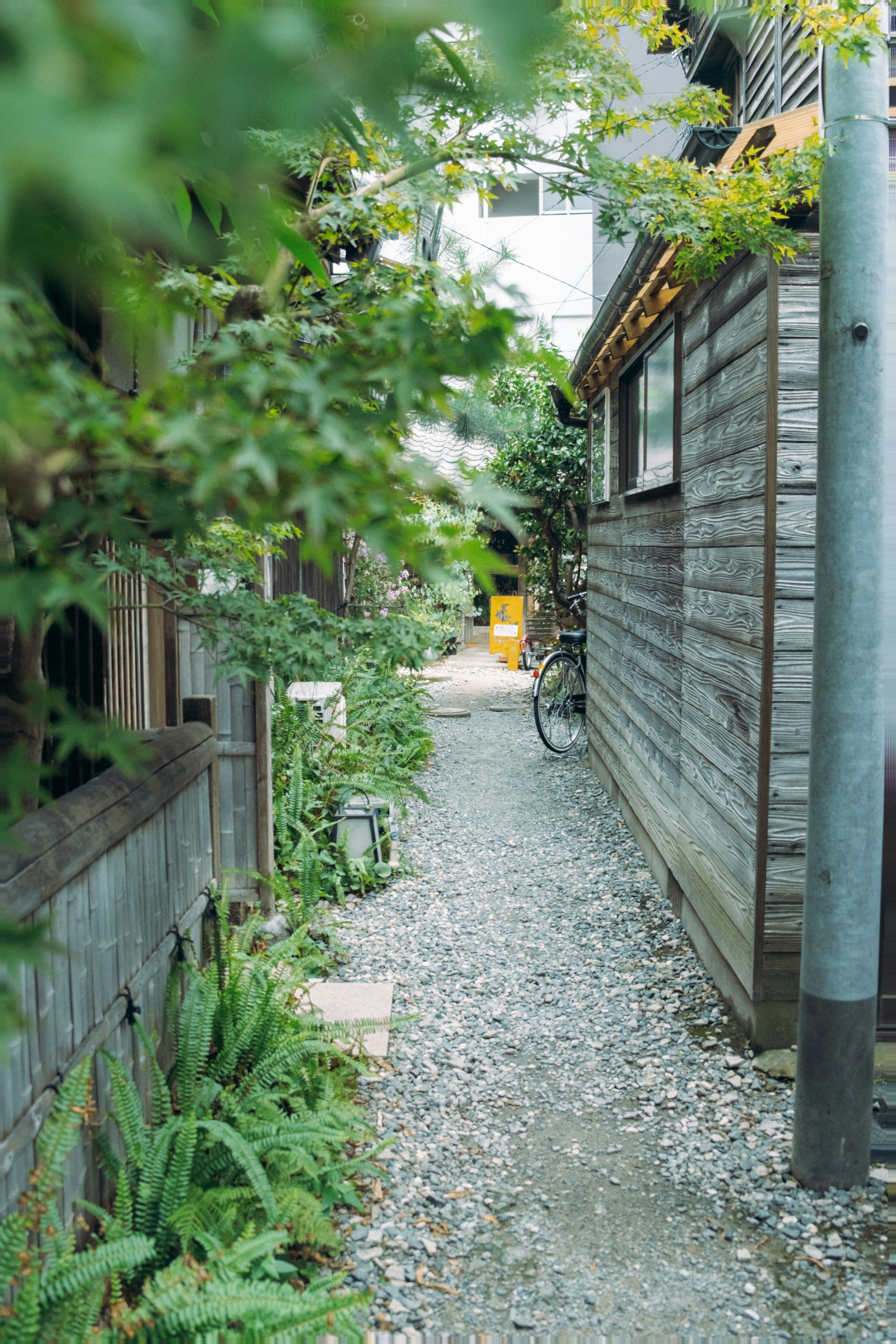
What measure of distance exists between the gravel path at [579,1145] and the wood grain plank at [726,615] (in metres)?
1.44

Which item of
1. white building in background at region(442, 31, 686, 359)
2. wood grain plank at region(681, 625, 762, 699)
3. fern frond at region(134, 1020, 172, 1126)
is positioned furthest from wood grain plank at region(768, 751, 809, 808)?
white building in background at region(442, 31, 686, 359)

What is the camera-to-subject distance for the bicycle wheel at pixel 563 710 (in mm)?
8820

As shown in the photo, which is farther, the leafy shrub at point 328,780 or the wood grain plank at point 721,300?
the leafy shrub at point 328,780

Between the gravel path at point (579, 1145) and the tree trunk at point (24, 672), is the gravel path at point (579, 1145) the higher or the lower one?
the lower one

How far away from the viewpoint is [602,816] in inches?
264

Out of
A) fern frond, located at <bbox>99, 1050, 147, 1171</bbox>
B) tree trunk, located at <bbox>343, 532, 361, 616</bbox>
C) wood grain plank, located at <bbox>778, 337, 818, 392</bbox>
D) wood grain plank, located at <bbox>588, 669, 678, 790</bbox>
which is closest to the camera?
fern frond, located at <bbox>99, 1050, 147, 1171</bbox>

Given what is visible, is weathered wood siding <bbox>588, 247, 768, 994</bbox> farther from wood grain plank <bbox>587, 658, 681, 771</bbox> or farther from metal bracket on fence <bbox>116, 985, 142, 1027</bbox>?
metal bracket on fence <bbox>116, 985, 142, 1027</bbox>

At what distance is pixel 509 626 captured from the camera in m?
15.2

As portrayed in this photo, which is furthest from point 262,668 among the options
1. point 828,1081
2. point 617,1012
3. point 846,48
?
point 617,1012

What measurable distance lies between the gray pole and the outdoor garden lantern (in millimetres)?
3031

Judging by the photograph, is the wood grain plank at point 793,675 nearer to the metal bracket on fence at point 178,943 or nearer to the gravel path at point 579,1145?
the gravel path at point 579,1145

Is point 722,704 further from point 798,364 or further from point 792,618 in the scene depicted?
point 798,364

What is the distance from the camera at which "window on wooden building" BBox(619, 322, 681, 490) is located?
4676 mm

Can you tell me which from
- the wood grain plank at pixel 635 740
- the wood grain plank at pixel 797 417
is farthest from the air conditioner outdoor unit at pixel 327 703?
the wood grain plank at pixel 797 417
